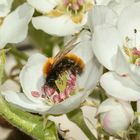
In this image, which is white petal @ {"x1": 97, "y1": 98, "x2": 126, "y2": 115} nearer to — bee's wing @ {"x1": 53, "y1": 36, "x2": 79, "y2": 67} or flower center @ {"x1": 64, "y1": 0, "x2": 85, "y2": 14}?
bee's wing @ {"x1": 53, "y1": 36, "x2": 79, "y2": 67}

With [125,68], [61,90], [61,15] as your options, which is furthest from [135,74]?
[61,15]

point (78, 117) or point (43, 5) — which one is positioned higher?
point (43, 5)

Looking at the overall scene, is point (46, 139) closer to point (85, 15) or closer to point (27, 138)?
point (85, 15)

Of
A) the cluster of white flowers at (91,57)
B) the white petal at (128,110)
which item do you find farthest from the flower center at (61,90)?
the white petal at (128,110)

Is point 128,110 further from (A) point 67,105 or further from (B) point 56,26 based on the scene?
(B) point 56,26

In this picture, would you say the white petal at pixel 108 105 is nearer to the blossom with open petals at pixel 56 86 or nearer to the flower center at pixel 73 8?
the blossom with open petals at pixel 56 86

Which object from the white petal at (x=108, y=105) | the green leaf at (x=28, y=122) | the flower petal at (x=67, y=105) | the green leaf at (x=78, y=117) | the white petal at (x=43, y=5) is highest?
the white petal at (x=43, y=5)

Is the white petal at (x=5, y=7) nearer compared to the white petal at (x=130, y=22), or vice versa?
the white petal at (x=130, y=22)

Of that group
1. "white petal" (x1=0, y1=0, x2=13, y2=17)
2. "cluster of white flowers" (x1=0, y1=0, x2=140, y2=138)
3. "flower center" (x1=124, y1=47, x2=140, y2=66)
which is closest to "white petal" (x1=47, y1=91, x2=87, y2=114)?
"cluster of white flowers" (x1=0, y1=0, x2=140, y2=138)
